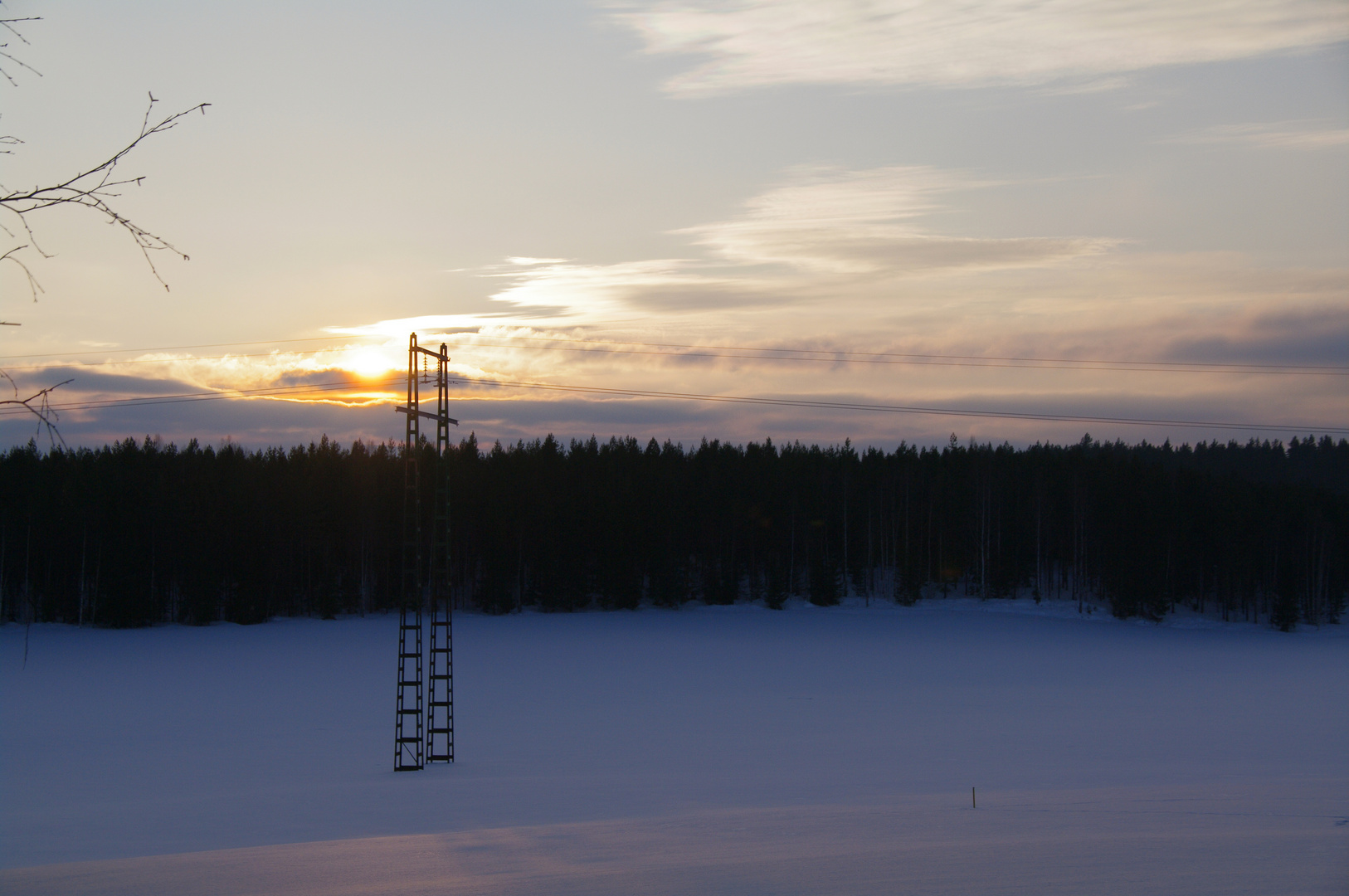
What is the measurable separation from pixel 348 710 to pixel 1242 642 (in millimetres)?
60959

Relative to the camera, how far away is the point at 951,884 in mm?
9367

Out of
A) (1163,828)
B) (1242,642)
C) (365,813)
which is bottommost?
(1242,642)

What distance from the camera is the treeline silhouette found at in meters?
76.6

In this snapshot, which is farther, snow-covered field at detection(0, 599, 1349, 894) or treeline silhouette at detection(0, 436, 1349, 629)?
treeline silhouette at detection(0, 436, 1349, 629)

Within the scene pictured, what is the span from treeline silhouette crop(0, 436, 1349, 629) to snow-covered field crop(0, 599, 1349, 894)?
17.6 m

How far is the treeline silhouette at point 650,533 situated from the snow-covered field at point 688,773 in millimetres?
17619

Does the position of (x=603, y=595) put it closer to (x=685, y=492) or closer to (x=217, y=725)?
(x=685, y=492)

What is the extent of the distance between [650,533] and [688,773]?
65.0 m

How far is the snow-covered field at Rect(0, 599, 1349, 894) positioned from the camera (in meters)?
10.4

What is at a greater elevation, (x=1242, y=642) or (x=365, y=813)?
(x=365, y=813)

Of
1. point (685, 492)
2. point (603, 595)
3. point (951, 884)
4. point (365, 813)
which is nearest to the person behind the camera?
point (951, 884)

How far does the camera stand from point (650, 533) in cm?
8706

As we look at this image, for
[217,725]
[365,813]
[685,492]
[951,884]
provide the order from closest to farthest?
[951,884], [365,813], [217,725], [685,492]

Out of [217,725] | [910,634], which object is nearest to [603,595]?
[910,634]
